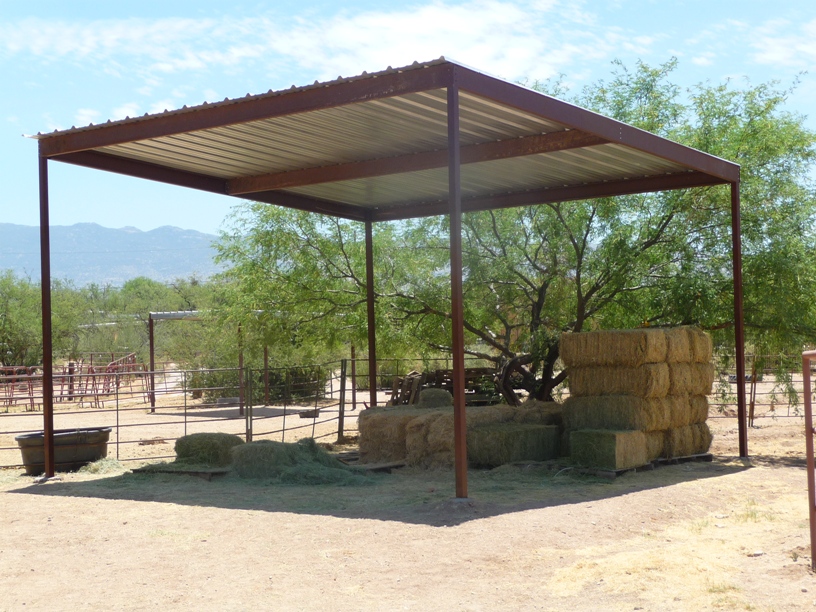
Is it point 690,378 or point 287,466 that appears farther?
point 690,378

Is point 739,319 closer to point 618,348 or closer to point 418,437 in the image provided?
point 618,348

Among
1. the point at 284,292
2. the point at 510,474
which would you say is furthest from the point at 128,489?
the point at 284,292

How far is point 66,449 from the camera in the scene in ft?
41.9

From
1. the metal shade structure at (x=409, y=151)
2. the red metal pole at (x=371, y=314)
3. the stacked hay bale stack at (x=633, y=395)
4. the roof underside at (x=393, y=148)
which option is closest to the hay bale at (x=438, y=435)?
the stacked hay bale stack at (x=633, y=395)

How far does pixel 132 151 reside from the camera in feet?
39.9

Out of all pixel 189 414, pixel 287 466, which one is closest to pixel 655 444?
pixel 287 466

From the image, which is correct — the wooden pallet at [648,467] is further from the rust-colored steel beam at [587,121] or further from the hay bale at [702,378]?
the rust-colored steel beam at [587,121]

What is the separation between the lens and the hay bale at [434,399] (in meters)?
13.8

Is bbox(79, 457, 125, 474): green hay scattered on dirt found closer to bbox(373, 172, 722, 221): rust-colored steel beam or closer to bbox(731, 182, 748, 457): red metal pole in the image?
bbox(373, 172, 722, 221): rust-colored steel beam

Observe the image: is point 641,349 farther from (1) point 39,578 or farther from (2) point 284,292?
(2) point 284,292

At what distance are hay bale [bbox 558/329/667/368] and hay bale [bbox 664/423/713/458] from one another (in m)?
1.12

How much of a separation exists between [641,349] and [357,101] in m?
5.15

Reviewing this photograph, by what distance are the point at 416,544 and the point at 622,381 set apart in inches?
215

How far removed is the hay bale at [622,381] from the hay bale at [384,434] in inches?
89.0
